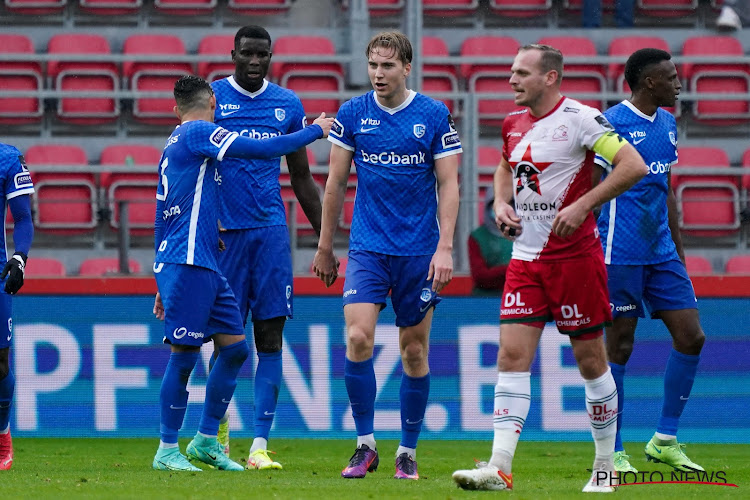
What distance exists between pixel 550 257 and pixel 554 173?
0.38 meters

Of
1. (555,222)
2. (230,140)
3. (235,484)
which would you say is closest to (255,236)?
(230,140)

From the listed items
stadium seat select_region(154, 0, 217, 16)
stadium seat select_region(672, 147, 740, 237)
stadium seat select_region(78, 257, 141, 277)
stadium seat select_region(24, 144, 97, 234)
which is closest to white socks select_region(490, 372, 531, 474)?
stadium seat select_region(78, 257, 141, 277)

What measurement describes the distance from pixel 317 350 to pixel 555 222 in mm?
4765

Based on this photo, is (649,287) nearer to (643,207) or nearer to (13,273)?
(643,207)

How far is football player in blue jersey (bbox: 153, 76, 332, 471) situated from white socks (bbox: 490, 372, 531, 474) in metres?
1.86

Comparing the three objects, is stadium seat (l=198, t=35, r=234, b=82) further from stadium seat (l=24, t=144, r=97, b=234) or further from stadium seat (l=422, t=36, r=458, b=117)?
stadium seat (l=422, t=36, r=458, b=117)

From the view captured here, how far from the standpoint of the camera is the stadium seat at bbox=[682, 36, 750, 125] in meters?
13.6

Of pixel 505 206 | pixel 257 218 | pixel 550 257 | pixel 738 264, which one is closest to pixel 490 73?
pixel 738 264

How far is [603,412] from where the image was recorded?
5.61 metres

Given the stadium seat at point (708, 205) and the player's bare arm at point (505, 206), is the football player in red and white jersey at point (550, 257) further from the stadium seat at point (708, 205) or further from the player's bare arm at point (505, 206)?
the stadium seat at point (708, 205)

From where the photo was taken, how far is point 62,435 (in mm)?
9641

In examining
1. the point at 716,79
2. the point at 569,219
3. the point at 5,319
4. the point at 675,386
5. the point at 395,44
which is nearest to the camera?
the point at 569,219

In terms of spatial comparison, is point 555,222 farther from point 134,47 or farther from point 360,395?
point 134,47

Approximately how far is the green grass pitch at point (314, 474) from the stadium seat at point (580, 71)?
4899 mm
